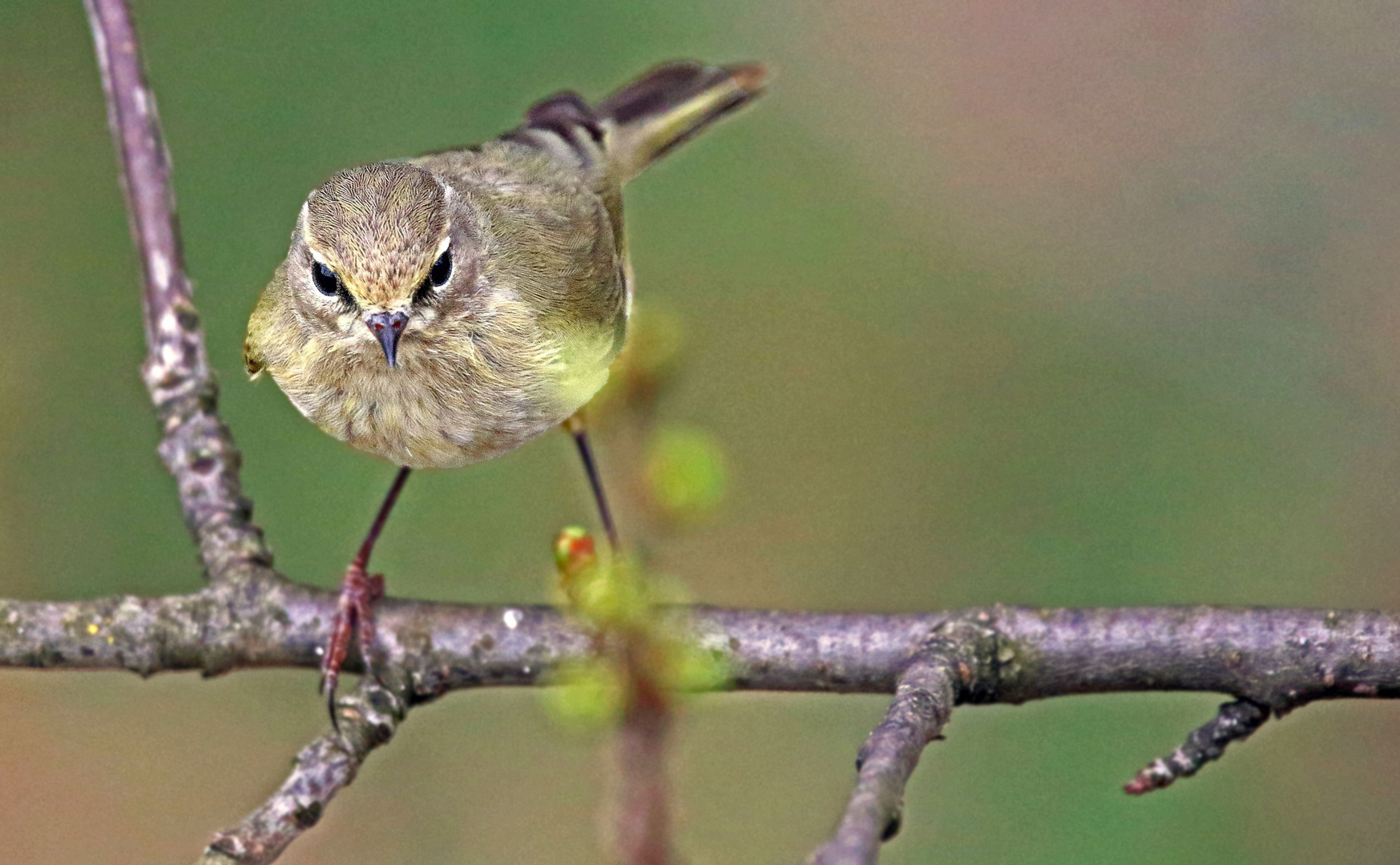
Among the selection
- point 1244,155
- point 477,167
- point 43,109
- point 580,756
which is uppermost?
point 1244,155

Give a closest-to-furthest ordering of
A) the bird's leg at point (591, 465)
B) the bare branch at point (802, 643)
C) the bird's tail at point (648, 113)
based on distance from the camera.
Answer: the bare branch at point (802, 643) → the bird's leg at point (591, 465) → the bird's tail at point (648, 113)

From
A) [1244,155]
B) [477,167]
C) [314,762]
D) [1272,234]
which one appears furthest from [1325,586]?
[314,762]

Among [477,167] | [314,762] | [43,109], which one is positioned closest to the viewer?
[314,762]

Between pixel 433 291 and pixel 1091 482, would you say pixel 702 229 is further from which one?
pixel 433 291

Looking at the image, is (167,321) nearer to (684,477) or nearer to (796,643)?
(796,643)

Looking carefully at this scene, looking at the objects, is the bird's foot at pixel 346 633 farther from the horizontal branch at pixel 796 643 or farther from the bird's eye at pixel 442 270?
the bird's eye at pixel 442 270

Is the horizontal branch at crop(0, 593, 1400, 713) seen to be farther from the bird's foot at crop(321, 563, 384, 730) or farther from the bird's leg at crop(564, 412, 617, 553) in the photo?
the bird's leg at crop(564, 412, 617, 553)

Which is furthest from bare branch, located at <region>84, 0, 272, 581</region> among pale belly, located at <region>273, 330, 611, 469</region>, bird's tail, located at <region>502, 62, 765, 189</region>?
bird's tail, located at <region>502, 62, 765, 189</region>

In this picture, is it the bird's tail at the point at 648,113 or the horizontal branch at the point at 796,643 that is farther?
the bird's tail at the point at 648,113

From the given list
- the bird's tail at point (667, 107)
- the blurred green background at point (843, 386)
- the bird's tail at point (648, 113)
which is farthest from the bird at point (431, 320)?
the blurred green background at point (843, 386)
